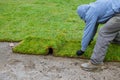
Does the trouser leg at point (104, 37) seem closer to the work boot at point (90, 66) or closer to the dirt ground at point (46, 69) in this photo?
the work boot at point (90, 66)

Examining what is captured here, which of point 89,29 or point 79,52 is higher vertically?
point 89,29

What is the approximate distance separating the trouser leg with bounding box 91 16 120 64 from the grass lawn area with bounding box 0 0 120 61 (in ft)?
1.07

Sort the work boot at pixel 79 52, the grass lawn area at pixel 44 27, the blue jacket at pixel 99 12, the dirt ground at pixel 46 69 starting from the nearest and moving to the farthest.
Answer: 1. the dirt ground at pixel 46 69
2. the blue jacket at pixel 99 12
3. the work boot at pixel 79 52
4. the grass lawn area at pixel 44 27

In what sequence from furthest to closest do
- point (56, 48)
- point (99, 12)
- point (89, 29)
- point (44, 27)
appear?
1. point (44, 27)
2. point (56, 48)
3. point (89, 29)
4. point (99, 12)

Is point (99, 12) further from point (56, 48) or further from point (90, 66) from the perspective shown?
point (56, 48)

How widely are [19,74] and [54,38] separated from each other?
152 cm

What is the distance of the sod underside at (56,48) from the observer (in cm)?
565

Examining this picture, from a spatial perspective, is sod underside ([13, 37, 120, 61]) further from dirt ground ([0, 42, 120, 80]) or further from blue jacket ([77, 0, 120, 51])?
blue jacket ([77, 0, 120, 51])

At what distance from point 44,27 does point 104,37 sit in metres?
2.43

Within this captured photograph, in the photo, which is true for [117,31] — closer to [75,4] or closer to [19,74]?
[19,74]

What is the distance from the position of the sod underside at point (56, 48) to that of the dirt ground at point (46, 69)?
0.10m

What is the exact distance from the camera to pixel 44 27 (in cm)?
738

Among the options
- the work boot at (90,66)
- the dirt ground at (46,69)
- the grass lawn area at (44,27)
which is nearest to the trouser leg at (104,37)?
the work boot at (90,66)

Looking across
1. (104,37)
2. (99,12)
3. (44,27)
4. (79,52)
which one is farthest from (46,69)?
(44,27)
